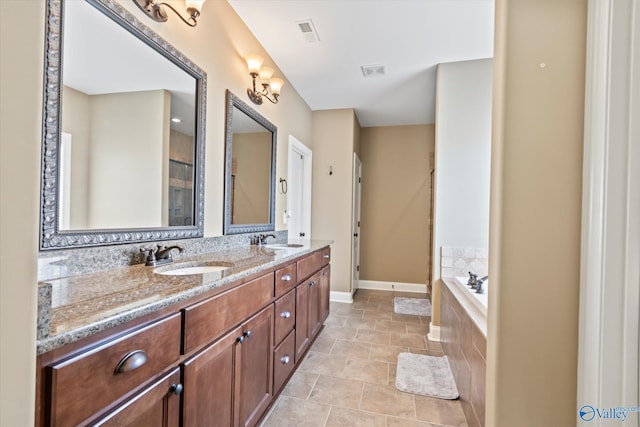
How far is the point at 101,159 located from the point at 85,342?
0.84 meters

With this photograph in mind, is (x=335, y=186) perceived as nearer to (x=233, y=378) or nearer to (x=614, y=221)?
(x=233, y=378)

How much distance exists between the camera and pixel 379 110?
14.1ft

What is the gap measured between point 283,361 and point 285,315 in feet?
0.95

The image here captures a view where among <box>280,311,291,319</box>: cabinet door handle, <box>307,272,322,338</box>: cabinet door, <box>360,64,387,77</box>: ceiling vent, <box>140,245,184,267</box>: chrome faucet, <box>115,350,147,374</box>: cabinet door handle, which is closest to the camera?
<box>115,350,147,374</box>: cabinet door handle

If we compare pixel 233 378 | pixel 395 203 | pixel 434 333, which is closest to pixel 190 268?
pixel 233 378

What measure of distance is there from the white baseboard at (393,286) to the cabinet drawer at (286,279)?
3.11 meters

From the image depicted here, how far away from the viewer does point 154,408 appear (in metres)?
0.88

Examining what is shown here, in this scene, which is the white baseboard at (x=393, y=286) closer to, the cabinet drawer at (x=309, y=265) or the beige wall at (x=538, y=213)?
the cabinet drawer at (x=309, y=265)

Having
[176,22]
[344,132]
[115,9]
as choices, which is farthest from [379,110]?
[115,9]

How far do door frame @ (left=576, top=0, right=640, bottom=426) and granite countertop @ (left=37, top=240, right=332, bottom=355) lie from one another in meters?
1.20

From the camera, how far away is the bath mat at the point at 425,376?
2.04 meters

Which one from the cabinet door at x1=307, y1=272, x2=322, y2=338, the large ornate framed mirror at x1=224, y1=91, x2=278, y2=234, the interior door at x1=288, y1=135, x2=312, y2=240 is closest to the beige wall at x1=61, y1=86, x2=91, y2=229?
the large ornate framed mirror at x1=224, y1=91, x2=278, y2=234

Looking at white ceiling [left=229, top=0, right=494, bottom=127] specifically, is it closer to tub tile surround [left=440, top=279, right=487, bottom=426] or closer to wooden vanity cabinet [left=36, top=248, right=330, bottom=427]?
wooden vanity cabinet [left=36, top=248, right=330, bottom=427]

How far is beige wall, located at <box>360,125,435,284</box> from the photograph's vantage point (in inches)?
191
